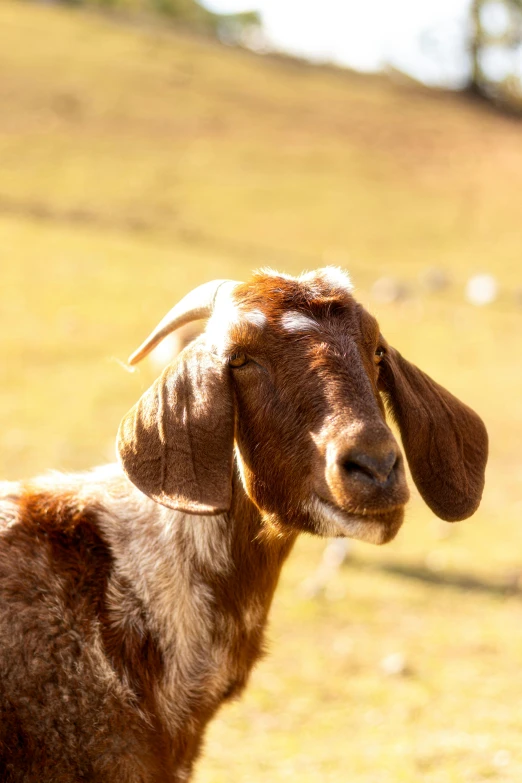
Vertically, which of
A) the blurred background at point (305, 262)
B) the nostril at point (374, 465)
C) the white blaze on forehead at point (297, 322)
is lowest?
the blurred background at point (305, 262)

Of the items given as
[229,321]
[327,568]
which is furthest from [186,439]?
[327,568]

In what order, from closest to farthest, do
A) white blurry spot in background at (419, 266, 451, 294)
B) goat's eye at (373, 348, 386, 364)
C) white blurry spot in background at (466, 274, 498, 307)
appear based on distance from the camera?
goat's eye at (373, 348, 386, 364)
white blurry spot in background at (466, 274, 498, 307)
white blurry spot in background at (419, 266, 451, 294)

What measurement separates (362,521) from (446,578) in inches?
239

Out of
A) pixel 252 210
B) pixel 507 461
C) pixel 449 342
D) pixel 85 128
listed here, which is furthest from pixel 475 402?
pixel 85 128

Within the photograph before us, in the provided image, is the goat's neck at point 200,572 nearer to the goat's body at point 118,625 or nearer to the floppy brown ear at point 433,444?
the goat's body at point 118,625

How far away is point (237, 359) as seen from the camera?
409 centimetres

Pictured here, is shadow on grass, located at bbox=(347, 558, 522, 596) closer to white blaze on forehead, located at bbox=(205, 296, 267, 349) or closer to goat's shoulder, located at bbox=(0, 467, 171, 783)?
goat's shoulder, located at bbox=(0, 467, 171, 783)

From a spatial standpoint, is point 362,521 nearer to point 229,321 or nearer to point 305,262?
point 229,321

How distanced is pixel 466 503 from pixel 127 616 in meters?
1.52

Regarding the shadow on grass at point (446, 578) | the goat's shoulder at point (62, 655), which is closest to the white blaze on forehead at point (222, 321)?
the goat's shoulder at point (62, 655)

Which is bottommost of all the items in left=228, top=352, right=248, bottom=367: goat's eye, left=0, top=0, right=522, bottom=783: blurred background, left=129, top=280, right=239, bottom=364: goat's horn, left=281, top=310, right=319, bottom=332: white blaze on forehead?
left=0, top=0, right=522, bottom=783: blurred background

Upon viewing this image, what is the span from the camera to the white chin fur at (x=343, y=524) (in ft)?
12.3

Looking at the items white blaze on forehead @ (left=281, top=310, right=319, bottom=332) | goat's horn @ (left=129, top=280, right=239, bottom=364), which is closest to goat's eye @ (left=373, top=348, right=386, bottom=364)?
white blaze on forehead @ (left=281, top=310, right=319, bottom=332)

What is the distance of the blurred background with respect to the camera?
7.25m
